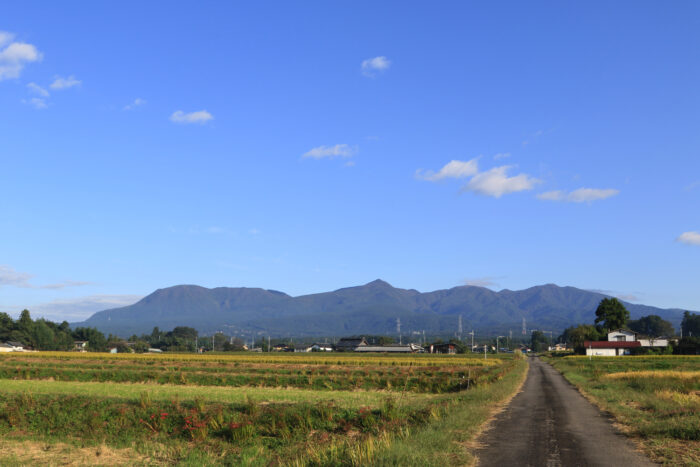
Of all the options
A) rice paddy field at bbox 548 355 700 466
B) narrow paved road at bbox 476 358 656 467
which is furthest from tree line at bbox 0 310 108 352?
narrow paved road at bbox 476 358 656 467

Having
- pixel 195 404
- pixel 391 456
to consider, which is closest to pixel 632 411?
pixel 391 456

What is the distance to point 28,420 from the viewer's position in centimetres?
2723

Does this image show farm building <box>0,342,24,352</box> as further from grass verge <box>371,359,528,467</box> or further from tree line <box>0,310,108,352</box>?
grass verge <box>371,359,528,467</box>

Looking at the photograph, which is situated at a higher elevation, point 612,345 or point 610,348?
point 612,345

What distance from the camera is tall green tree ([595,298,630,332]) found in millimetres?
159625

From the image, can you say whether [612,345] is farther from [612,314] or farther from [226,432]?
[226,432]

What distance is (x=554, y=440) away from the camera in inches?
787

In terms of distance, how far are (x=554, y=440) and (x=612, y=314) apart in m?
156

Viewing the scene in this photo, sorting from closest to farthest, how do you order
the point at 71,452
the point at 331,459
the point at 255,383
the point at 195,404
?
the point at 331,459, the point at 71,452, the point at 195,404, the point at 255,383

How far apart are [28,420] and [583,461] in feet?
81.3

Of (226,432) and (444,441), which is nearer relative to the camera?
(444,441)

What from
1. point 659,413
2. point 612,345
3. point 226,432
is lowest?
point 612,345

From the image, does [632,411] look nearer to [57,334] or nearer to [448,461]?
[448,461]

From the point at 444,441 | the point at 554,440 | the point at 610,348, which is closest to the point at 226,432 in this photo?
the point at 444,441
